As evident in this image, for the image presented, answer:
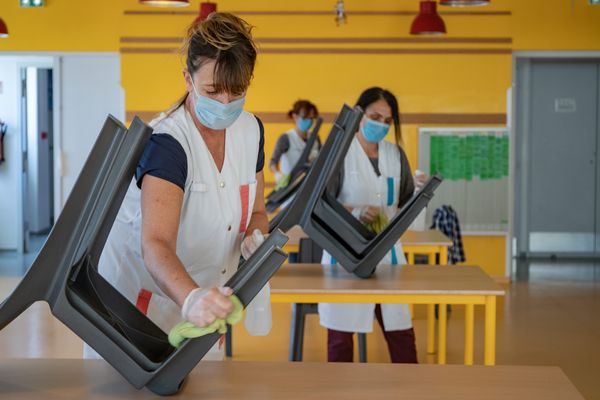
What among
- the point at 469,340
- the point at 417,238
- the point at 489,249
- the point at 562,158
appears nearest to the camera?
the point at 469,340

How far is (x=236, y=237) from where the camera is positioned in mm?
2570

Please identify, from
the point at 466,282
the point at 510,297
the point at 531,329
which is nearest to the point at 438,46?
the point at 510,297

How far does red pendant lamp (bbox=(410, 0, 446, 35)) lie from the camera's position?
834cm

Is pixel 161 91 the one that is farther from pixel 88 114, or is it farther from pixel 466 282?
pixel 466 282

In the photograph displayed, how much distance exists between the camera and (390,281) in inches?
151

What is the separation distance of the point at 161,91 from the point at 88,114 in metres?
0.82

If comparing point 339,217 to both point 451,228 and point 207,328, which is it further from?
point 451,228

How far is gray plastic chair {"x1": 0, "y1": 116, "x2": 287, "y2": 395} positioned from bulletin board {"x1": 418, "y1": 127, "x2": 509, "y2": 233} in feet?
24.5

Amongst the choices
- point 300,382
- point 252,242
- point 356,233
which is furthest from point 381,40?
point 300,382

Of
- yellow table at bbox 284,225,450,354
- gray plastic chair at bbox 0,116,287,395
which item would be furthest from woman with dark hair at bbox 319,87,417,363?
gray plastic chair at bbox 0,116,287,395

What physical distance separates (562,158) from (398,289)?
7693 millimetres

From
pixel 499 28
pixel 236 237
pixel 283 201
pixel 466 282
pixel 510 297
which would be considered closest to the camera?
pixel 236 237

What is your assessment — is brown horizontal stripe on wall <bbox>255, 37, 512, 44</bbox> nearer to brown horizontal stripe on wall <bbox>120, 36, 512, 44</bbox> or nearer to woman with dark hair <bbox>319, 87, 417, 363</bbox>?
brown horizontal stripe on wall <bbox>120, 36, 512, 44</bbox>

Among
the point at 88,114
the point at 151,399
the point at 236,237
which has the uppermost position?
the point at 88,114
